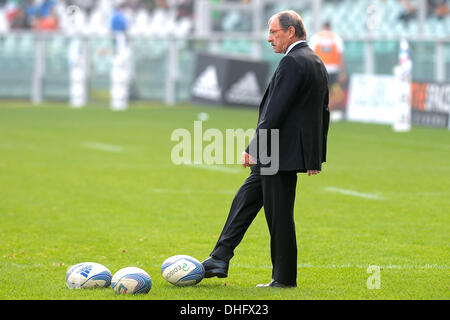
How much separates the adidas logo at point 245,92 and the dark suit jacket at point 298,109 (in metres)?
23.0

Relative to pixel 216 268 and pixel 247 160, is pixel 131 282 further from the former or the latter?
pixel 247 160

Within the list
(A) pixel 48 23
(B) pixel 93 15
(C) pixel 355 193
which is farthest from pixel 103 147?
(B) pixel 93 15

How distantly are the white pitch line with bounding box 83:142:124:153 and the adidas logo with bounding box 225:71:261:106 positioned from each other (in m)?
10.6

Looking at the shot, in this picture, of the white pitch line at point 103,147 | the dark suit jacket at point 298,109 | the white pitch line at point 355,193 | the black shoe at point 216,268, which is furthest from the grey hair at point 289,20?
the white pitch line at point 103,147

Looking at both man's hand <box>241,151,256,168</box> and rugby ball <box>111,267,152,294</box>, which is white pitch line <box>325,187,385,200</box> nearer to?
man's hand <box>241,151,256,168</box>

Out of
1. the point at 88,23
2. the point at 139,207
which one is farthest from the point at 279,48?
the point at 88,23

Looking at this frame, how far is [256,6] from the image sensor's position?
35156mm

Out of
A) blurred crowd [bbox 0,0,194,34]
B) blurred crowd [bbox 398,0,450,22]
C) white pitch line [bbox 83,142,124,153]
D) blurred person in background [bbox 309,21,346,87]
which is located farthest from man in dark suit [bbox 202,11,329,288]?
blurred crowd [bbox 0,0,194,34]

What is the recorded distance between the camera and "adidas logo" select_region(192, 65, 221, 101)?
30.7 meters

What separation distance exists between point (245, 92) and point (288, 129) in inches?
920

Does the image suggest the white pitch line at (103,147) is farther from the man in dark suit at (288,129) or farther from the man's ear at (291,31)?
the man's ear at (291,31)

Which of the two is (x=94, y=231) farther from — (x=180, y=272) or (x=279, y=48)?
(x=279, y=48)

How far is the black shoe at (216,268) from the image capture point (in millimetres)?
7289
